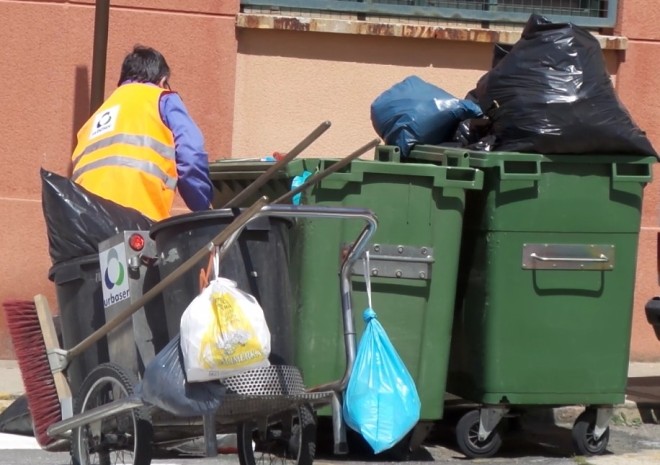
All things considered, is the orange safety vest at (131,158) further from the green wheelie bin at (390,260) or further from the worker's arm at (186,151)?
the green wheelie bin at (390,260)

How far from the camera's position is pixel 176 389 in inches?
157

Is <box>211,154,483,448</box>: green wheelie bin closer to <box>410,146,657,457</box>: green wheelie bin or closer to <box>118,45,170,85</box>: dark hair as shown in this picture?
<box>410,146,657,457</box>: green wheelie bin

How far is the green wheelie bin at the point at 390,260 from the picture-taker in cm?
566

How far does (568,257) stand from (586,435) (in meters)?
0.86

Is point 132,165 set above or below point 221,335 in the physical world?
above

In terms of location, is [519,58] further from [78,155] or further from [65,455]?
[65,455]

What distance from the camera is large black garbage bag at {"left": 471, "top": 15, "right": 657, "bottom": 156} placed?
5.78 m

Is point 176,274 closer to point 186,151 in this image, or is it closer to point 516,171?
point 186,151

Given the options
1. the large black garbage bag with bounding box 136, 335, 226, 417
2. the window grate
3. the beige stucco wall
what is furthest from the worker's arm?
the window grate

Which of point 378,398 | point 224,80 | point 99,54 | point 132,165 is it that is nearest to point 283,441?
point 378,398

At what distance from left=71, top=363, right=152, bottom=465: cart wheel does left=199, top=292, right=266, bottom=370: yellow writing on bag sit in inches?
18.5

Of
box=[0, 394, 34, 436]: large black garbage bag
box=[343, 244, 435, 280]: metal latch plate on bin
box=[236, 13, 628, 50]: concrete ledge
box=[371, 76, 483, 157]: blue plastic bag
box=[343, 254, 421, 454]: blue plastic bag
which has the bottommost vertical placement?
box=[0, 394, 34, 436]: large black garbage bag

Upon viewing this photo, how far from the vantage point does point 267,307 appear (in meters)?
4.29

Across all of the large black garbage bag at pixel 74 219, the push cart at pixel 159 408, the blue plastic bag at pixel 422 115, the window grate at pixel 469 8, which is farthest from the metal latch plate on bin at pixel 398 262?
the window grate at pixel 469 8
